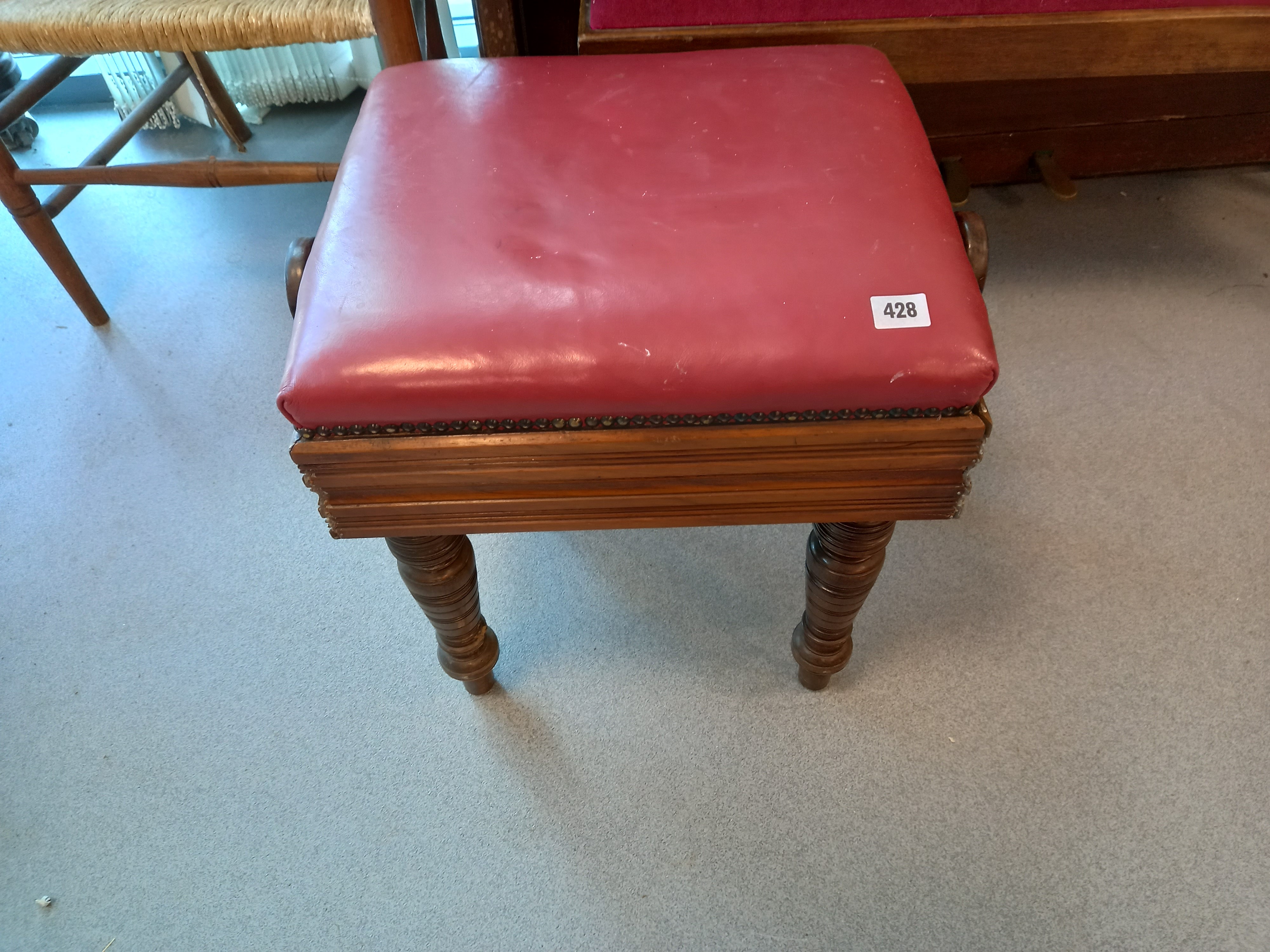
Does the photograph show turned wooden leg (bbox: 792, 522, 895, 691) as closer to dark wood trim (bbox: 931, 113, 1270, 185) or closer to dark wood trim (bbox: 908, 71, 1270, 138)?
dark wood trim (bbox: 908, 71, 1270, 138)

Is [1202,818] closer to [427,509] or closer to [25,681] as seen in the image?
[427,509]

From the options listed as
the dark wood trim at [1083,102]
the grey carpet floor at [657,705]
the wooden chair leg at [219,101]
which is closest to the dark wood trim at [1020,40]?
the dark wood trim at [1083,102]

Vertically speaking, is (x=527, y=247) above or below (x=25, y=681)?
above

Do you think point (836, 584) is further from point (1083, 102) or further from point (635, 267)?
point (1083, 102)

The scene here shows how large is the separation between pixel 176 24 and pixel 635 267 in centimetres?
83

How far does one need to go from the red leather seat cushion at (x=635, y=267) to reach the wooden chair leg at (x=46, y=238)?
778 millimetres

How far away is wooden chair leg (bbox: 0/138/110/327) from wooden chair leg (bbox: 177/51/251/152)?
30 cm

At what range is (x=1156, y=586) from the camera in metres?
1.04

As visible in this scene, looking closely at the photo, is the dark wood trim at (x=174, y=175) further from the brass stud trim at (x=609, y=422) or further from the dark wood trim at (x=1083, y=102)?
the dark wood trim at (x=1083, y=102)

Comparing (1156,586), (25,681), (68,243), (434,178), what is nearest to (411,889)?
(25,681)

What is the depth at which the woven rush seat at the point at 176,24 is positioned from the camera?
1079mm

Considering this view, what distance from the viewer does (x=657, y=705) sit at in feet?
3.18

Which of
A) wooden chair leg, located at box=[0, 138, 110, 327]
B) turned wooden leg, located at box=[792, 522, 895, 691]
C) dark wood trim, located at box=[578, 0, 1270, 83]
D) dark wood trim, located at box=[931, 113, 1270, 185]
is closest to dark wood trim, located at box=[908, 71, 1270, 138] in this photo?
dark wood trim, located at box=[931, 113, 1270, 185]

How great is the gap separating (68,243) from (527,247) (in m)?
1.29
